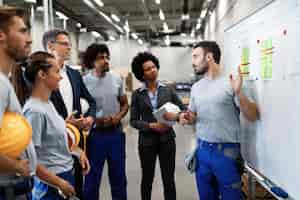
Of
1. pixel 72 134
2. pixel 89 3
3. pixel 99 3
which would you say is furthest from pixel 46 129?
pixel 99 3

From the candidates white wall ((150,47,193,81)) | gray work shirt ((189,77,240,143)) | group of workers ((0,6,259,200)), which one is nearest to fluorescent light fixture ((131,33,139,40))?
white wall ((150,47,193,81))

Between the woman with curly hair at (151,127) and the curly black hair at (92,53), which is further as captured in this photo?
the curly black hair at (92,53)

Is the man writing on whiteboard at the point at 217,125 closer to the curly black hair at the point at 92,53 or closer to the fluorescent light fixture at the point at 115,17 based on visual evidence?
the curly black hair at the point at 92,53

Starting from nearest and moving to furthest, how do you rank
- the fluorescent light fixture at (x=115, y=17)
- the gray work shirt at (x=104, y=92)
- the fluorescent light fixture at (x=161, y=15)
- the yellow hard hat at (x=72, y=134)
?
the yellow hard hat at (x=72, y=134) < the gray work shirt at (x=104, y=92) < the fluorescent light fixture at (x=115, y=17) < the fluorescent light fixture at (x=161, y=15)

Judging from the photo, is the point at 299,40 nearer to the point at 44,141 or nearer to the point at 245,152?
the point at 245,152

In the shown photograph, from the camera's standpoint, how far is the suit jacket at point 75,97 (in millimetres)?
2096

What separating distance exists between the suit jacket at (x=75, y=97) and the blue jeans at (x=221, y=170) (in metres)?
0.99

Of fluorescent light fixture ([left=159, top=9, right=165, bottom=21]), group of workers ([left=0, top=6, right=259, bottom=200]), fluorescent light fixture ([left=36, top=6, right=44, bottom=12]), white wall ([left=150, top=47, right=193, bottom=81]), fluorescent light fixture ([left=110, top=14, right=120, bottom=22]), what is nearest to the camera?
group of workers ([left=0, top=6, right=259, bottom=200])

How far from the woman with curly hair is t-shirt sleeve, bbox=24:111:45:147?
1.23 metres

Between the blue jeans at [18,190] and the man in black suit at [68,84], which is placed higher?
the man in black suit at [68,84]

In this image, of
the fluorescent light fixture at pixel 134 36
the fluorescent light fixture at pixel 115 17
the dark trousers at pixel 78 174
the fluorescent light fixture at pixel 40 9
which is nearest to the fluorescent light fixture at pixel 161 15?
the fluorescent light fixture at pixel 115 17

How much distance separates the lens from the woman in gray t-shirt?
5.45 feet

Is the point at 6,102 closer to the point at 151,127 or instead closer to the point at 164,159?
the point at 151,127

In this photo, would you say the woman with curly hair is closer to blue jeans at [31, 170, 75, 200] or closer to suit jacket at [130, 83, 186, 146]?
suit jacket at [130, 83, 186, 146]
